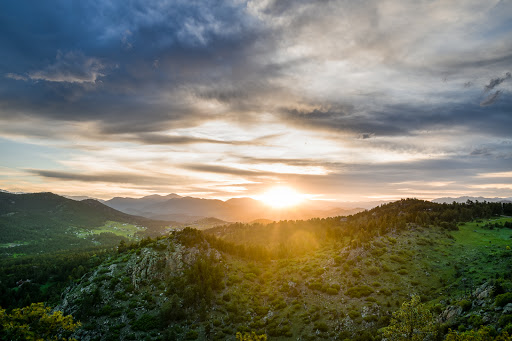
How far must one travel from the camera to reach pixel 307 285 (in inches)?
2803

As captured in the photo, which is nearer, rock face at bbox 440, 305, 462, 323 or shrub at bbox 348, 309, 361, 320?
rock face at bbox 440, 305, 462, 323

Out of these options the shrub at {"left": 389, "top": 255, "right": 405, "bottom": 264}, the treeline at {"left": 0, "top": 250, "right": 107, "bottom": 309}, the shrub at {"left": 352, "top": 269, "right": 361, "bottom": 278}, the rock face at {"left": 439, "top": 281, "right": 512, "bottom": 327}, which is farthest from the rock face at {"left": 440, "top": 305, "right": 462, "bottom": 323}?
the treeline at {"left": 0, "top": 250, "right": 107, "bottom": 309}

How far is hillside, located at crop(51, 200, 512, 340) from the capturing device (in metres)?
50.1

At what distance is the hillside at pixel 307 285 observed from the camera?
5009 centimetres

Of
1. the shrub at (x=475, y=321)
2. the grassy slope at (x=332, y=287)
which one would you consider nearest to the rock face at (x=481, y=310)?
the shrub at (x=475, y=321)

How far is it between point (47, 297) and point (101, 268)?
112371 millimetres

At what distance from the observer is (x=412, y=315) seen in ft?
103

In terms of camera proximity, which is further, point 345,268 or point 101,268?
point 101,268

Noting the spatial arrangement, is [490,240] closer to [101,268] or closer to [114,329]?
[114,329]

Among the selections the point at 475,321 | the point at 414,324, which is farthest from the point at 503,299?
the point at 414,324

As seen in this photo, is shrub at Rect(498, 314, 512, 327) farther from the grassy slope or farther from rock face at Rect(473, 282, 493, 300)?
the grassy slope

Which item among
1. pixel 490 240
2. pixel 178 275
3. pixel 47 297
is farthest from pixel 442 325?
pixel 47 297

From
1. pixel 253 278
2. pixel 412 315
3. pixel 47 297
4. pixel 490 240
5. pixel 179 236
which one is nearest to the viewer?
pixel 412 315

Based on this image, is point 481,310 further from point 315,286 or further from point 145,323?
point 145,323
